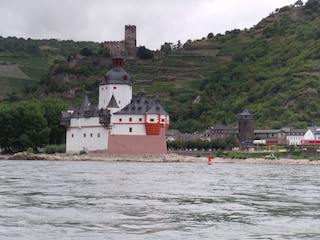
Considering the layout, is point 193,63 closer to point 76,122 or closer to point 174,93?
point 174,93

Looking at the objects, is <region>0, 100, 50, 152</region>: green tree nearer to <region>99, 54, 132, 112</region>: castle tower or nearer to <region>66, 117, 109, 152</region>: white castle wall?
<region>66, 117, 109, 152</region>: white castle wall

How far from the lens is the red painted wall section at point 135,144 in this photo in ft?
231

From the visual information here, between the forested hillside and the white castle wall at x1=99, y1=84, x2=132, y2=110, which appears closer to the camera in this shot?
the white castle wall at x1=99, y1=84, x2=132, y2=110

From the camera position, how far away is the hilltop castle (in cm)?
13738

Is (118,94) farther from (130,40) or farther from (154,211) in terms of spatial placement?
(130,40)

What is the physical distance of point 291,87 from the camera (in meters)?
107

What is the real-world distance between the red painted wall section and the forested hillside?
29.4 metres

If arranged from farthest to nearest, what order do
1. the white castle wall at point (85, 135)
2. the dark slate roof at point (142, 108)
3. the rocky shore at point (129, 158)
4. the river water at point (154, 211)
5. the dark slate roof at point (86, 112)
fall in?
the dark slate roof at point (86, 112)
the white castle wall at point (85, 135)
the dark slate roof at point (142, 108)
the rocky shore at point (129, 158)
the river water at point (154, 211)

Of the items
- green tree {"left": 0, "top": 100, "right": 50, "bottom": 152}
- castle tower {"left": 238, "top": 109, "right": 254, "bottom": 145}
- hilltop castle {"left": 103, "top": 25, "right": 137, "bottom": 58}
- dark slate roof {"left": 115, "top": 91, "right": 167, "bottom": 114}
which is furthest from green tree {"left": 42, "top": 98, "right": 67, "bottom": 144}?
hilltop castle {"left": 103, "top": 25, "right": 137, "bottom": 58}

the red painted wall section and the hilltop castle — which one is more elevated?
the hilltop castle

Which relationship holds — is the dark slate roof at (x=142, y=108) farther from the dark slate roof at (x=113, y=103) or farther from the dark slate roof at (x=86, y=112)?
the dark slate roof at (x=86, y=112)

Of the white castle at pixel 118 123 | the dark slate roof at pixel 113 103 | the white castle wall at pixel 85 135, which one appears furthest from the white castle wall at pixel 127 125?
the white castle wall at pixel 85 135

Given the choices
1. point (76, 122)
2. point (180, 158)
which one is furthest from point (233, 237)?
point (76, 122)

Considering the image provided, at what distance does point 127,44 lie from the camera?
13850 centimetres
